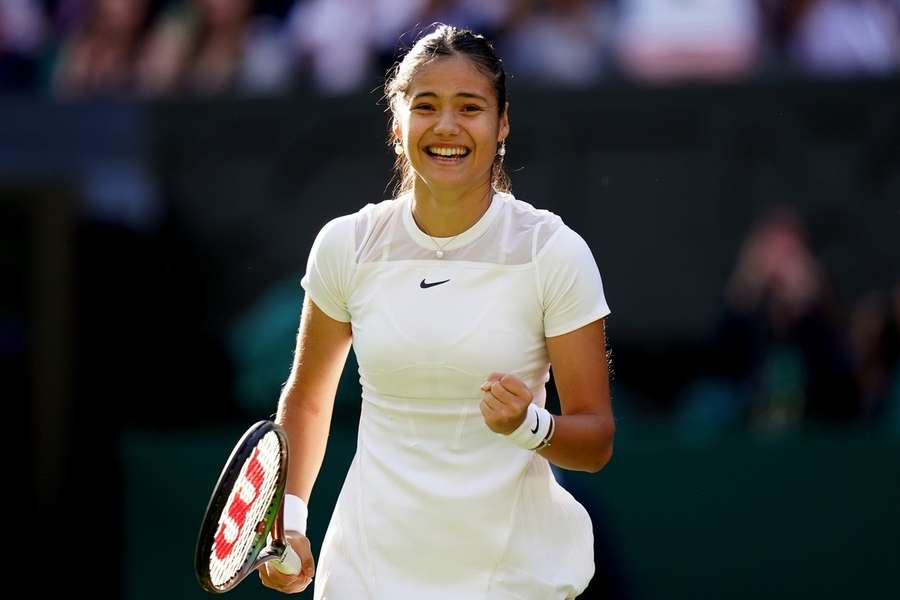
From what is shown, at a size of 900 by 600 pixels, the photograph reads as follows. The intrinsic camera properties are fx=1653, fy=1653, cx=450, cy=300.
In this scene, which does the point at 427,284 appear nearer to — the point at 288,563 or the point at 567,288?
the point at 567,288

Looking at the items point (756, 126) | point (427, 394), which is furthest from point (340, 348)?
point (756, 126)

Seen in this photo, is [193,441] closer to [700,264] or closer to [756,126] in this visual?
[700,264]

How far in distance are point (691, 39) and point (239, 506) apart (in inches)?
198

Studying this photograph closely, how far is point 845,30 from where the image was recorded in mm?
7957

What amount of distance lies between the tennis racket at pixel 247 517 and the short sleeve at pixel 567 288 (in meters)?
0.58

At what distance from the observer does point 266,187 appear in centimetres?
770

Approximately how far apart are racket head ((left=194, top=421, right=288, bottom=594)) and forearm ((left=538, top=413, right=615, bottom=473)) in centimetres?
54

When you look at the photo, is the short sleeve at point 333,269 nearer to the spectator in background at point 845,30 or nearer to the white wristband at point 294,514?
the white wristband at point 294,514

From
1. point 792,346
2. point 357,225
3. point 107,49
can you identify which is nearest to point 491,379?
point 357,225

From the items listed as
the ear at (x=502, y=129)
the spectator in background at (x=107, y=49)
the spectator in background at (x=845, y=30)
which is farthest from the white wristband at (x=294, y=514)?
the spectator in background at (x=107, y=49)

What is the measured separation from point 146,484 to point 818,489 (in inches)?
114

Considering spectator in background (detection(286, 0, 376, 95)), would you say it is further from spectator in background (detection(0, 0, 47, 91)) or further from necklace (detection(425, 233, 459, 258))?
necklace (detection(425, 233, 459, 258))

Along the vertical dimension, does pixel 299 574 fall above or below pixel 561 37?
below

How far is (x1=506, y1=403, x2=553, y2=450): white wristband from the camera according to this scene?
2.94m
